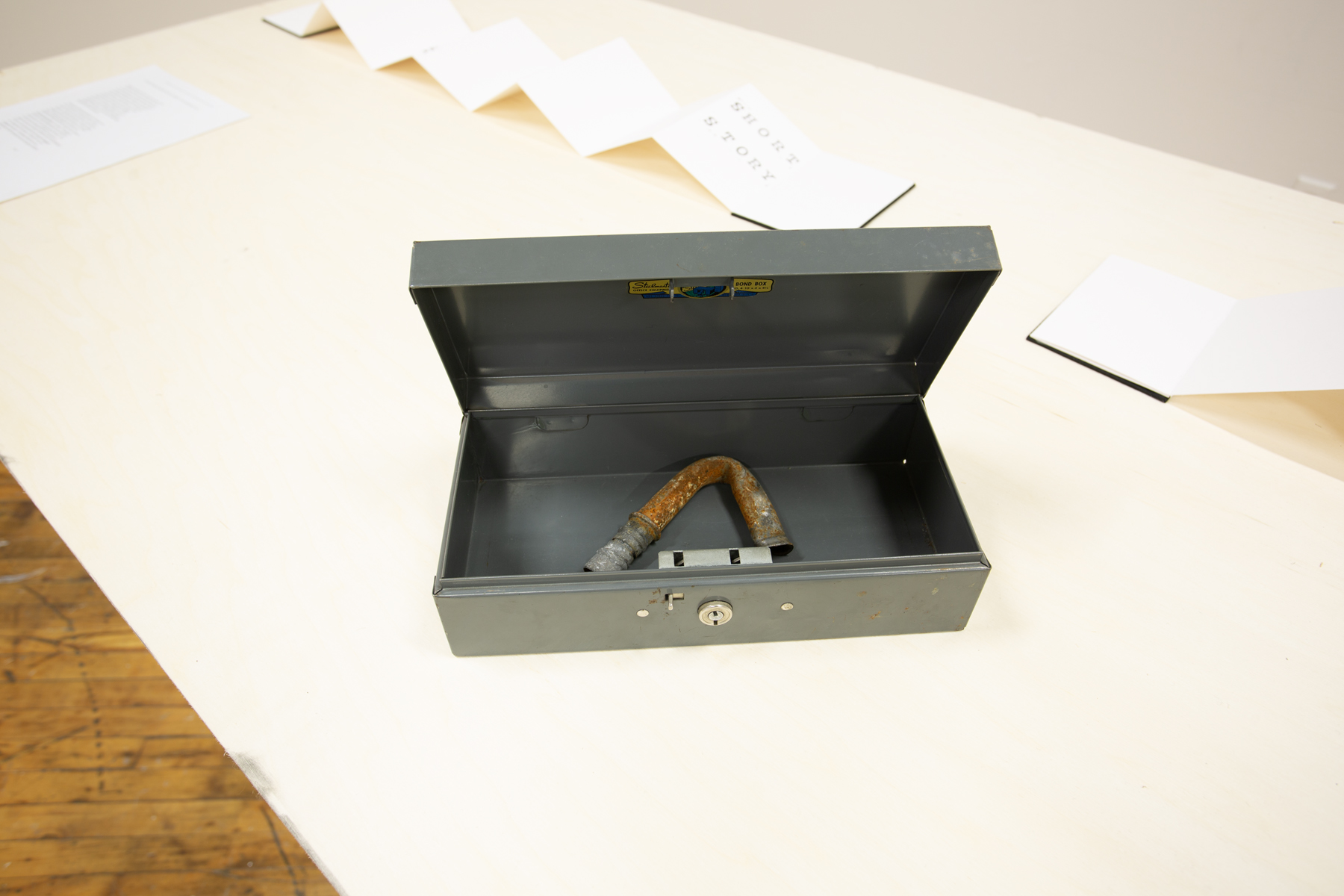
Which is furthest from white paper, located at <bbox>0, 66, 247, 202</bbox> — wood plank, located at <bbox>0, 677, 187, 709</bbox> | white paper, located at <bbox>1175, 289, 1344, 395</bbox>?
white paper, located at <bbox>1175, 289, 1344, 395</bbox>

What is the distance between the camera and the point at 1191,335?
971mm

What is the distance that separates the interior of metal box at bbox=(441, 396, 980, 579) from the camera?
31.0 inches

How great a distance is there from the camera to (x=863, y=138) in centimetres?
130

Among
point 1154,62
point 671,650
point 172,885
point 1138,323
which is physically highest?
point 1154,62

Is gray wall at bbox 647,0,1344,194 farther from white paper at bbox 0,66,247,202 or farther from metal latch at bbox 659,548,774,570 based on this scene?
metal latch at bbox 659,548,774,570

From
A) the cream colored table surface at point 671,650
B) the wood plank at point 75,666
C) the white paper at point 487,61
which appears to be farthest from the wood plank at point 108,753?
the white paper at point 487,61

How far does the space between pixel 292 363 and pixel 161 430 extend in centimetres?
16

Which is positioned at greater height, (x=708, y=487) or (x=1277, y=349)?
(x=1277, y=349)

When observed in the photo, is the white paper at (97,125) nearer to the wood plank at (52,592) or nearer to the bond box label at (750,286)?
the wood plank at (52,592)

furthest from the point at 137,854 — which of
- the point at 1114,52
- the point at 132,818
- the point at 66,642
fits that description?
the point at 1114,52

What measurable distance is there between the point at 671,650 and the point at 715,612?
0.08 meters

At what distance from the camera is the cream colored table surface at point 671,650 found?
1.92 feet

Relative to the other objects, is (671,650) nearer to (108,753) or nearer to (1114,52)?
(108,753)

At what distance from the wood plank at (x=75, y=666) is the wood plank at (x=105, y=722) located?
0.19ft
